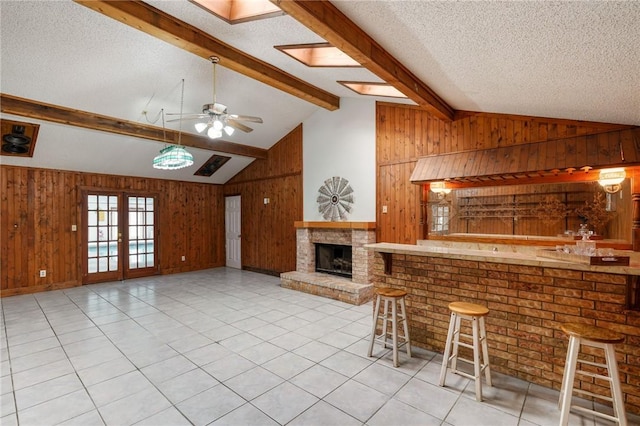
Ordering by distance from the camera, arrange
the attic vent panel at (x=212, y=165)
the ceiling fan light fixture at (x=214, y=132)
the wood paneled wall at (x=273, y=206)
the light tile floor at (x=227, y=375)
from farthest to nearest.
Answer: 1. the attic vent panel at (x=212, y=165)
2. the wood paneled wall at (x=273, y=206)
3. the ceiling fan light fixture at (x=214, y=132)
4. the light tile floor at (x=227, y=375)

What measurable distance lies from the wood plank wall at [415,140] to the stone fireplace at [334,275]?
41 cm

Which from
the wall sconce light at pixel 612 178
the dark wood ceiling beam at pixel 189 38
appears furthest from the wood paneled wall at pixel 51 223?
the wall sconce light at pixel 612 178

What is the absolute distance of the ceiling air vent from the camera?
195 inches

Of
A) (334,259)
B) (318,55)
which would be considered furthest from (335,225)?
(318,55)

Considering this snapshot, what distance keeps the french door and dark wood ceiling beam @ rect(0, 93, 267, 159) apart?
228cm

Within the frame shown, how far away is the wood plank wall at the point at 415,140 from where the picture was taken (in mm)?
4023

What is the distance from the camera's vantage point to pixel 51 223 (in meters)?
6.25

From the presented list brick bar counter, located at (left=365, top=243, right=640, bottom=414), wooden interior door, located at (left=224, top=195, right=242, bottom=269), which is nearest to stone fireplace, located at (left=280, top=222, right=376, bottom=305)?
brick bar counter, located at (left=365, top=243, right=640, bottom=414)

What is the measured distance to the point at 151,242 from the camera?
7.64 meters

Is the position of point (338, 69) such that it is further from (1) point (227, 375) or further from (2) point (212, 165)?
(2) point (212, 165)

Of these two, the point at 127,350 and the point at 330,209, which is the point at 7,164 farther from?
the point at 330,209

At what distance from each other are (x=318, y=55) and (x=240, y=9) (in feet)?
3.72

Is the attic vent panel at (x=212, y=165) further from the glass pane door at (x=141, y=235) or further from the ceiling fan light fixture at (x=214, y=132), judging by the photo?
the ceiling fan light fixture at (x=214, y=132)

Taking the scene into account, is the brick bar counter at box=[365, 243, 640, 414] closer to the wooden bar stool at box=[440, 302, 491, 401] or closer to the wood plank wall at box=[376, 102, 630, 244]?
the wooden bar stool at box=[440, 302, 491, 401]
